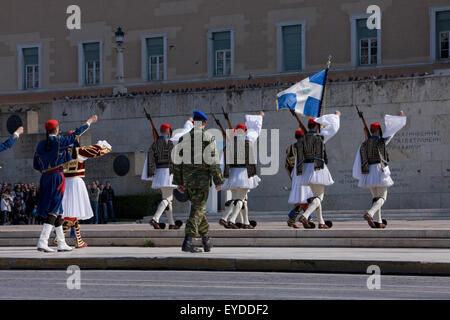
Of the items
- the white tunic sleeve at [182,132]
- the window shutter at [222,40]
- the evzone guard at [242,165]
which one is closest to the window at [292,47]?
the window shutter at [222,40]

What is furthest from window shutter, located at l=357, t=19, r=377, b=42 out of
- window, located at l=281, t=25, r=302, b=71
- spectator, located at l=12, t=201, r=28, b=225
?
spectator, located at l=12, t=201, r=28, b=225

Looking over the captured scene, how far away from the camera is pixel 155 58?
154ft

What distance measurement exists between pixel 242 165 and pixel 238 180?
44cm

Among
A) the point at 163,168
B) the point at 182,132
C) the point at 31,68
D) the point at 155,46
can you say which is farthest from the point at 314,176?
the point at 31,68

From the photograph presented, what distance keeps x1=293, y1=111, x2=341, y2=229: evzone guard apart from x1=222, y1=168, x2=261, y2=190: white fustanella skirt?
1.04 m

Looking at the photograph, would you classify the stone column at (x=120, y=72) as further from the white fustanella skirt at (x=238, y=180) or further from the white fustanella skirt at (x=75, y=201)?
the white fustanella skirt at (x=75, y=201)

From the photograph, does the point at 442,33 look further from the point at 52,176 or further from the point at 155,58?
the point at 52,176

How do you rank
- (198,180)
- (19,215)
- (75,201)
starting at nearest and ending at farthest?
(198,180), (75,201), (19,215)

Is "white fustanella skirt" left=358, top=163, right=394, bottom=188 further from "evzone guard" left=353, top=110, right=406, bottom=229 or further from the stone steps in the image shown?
the stone steps

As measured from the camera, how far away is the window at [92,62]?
48.1 metres

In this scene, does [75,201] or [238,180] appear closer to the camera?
[75,201]

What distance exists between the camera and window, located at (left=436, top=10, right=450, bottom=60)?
40.4m
